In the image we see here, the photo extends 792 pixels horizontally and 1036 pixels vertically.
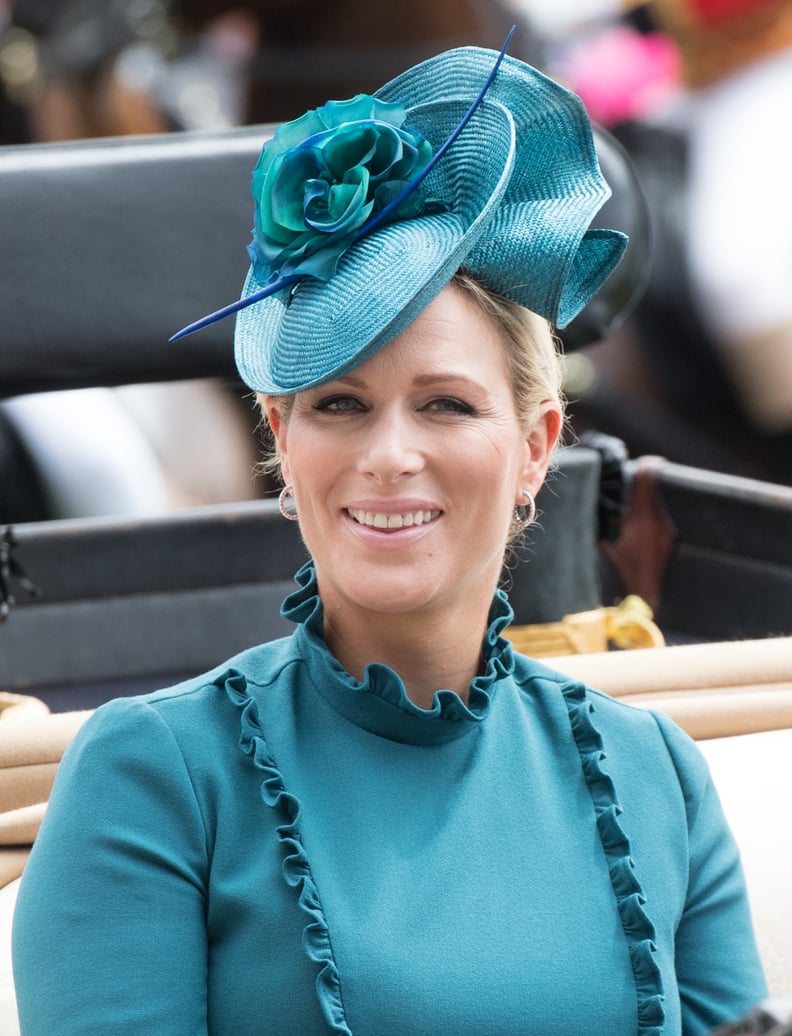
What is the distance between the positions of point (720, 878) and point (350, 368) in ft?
1.52

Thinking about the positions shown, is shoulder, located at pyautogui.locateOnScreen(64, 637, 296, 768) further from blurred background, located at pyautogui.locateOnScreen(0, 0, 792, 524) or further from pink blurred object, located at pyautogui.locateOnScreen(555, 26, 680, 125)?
pink blurred object, located at pyautogui.locateOnScreen(555, 26, 680, 125)

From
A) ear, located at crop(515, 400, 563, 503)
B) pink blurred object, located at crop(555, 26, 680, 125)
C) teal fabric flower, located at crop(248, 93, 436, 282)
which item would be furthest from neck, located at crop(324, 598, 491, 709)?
pink blurred object, located at crop(555, 26, 680, 125)

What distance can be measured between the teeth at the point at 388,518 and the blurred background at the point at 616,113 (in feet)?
6.16

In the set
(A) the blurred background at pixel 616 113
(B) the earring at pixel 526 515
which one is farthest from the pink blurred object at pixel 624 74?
(B) the earring at pixel 526 515

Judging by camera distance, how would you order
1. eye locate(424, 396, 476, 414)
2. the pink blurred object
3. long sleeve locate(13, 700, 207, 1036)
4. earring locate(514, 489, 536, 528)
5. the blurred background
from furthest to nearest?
1. the pink blurred object
2. the blurred background
3. earring locate(514, 489, 536, 528)
4. eye locate(424, 396, 476, 414)
5. long sleeve locate(13, 700, 207, 1036)

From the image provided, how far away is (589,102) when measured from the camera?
3623 mm

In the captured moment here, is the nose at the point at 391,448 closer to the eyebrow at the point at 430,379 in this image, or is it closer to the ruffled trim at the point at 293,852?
the eyebrow at the point at 430,379

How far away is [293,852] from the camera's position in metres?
0.84

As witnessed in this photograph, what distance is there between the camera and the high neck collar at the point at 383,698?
89cm

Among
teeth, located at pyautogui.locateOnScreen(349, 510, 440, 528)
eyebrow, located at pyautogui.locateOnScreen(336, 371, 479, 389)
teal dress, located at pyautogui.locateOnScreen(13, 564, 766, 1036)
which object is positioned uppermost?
eyebrow, located at pyautogui.locateOnScreen(336, 371, 479, 389)

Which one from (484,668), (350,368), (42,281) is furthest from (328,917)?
(42,281)

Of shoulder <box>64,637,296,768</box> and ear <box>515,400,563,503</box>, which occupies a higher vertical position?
ear <box>515,400,563,503</box>

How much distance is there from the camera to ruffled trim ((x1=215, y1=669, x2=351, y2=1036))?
2.63 feet

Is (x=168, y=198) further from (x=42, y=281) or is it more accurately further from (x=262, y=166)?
(x=262, y=166)
